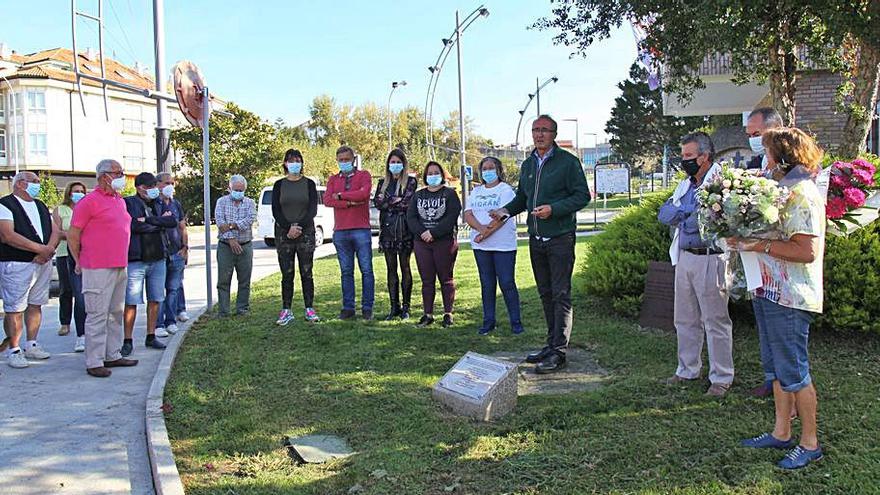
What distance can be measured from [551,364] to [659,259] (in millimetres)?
2206

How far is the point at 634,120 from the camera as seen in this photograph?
63.1m

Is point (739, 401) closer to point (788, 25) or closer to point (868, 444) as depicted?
point (868, 444)

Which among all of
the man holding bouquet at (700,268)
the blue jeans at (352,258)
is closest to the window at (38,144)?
the blue jeans at (352,258)

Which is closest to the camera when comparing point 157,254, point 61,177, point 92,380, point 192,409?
point 192,409

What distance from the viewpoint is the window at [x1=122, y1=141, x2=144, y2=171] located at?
55.2 meters

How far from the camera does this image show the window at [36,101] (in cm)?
4956

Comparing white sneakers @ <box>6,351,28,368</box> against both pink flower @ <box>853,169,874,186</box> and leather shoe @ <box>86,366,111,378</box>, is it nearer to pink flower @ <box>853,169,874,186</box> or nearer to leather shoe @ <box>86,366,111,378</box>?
leather shoe @ <box>86,366,111,378</box>

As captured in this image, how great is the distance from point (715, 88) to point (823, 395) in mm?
14403

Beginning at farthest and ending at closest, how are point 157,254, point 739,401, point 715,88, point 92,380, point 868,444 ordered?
point 715,88 → point 157,254 → point 92,380 → point 739,401 → point 868,444

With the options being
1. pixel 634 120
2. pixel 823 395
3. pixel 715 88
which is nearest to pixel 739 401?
pixel 823 395

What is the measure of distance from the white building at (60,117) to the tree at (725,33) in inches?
1693

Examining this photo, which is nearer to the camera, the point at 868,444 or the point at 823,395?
the point at 868,444

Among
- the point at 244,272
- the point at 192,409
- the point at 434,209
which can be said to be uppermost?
the point at 434,209

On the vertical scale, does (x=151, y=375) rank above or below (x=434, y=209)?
below
